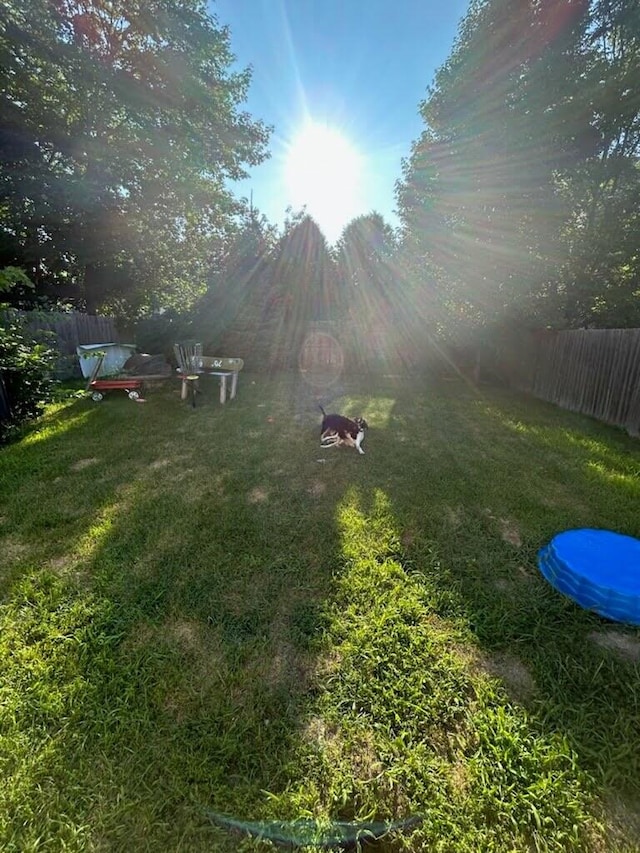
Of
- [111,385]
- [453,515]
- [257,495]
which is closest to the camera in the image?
[453,515]

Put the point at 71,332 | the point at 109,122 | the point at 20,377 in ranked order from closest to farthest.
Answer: the point at 20,377
the point at 71,332
the point at 109,122

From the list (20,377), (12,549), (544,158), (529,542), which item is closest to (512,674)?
(529,542)

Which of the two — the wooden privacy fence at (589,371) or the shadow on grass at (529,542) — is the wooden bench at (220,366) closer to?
the shadow on grass at (529,542)

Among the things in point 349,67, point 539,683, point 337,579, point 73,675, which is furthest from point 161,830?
point 349,67

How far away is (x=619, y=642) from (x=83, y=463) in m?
4.64

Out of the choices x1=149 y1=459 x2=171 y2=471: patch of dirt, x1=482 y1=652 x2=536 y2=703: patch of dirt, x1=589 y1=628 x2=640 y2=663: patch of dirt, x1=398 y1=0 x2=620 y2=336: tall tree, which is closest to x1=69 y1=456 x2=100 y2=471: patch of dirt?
x1=149 y1=459 x2=171 y2=471: patch of dirt

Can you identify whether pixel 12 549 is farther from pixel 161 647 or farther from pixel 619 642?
pixel 619 642

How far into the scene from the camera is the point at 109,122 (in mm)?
10195

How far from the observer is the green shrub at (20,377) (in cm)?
459

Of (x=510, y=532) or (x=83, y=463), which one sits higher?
(x=83, y=463)

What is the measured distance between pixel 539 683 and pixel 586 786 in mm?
379

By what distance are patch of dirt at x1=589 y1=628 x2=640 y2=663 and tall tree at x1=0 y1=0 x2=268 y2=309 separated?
43.8 feet

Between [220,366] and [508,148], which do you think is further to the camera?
[508,148]

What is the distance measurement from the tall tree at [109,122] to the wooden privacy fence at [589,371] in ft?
37.8
